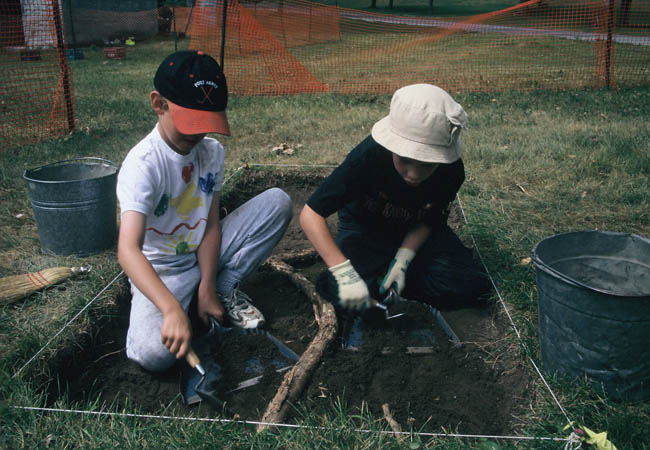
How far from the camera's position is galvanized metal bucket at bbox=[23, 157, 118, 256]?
2.98 meters

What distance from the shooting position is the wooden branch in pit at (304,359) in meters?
1.97

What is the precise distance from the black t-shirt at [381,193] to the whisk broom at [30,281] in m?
1.40

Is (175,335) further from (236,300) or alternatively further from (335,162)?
(335,162)

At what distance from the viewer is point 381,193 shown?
2.68m

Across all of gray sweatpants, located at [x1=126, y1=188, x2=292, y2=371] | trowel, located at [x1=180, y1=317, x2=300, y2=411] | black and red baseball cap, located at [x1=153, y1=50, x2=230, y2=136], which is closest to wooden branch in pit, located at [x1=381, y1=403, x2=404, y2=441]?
trowel, located at [x1=180, y1=317, x2=300, y2=411]

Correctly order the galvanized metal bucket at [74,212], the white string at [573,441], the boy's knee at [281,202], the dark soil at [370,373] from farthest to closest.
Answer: the galvanized metal bucket at [74,212] → the boy's knee at [281,202] → the dark soil at [370,373] → the white string at [573,441]

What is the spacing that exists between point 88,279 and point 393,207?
1.72m

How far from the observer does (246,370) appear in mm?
2336

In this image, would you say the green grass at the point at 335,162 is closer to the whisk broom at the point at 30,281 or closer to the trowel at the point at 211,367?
the whisk broom at the point at 30,281

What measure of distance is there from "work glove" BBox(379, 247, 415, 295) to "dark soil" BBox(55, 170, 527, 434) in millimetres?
157

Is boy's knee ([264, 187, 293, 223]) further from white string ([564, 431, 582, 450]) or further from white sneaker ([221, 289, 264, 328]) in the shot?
white string ([564, 431, 582, 450])

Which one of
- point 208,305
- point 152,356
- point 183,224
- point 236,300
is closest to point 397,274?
point 236,300

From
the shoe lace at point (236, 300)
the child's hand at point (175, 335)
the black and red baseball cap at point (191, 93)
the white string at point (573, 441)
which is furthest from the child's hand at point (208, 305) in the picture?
the white string at point (573, 441)

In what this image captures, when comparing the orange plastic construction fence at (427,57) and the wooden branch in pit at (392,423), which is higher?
the orange plastic construction fence at (427,57)
